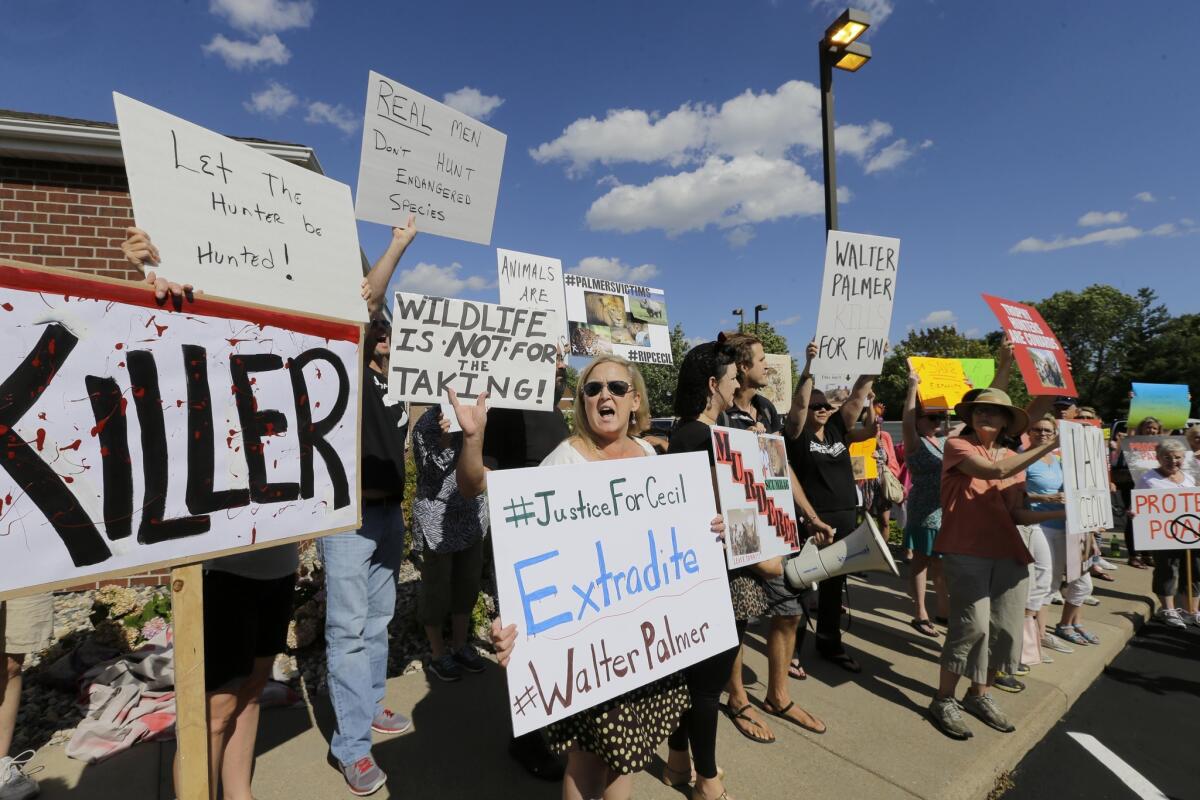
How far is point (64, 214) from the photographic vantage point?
4844 millimetres

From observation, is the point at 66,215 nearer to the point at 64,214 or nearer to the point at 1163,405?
the point at 64,214

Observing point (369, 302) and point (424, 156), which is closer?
point (369, 302)

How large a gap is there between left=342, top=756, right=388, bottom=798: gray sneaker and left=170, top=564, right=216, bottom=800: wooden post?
117 cm

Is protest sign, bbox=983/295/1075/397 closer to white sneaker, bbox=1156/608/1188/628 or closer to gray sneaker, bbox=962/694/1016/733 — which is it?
gray sneaker, bbox=962/694/1016/733

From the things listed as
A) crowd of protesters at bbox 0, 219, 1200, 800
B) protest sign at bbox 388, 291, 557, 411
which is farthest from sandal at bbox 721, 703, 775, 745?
protest sign at bbox 388, 291, 557, 411

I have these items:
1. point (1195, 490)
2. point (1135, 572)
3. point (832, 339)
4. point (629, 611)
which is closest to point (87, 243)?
point (629, 611)

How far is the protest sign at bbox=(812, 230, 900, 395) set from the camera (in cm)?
375

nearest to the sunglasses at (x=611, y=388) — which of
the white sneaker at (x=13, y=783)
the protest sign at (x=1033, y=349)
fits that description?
the protest sign at (x=1033, y=349)

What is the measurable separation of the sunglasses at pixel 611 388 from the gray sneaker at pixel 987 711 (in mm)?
3040

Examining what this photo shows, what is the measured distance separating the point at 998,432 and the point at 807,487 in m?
1.13

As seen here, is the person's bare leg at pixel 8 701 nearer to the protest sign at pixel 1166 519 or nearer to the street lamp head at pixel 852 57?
the street lamp head at pixel 852 57

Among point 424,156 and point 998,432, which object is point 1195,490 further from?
point 424,156

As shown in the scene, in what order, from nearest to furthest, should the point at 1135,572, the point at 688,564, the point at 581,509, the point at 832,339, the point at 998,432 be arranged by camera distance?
the point at 581,509 < the point at 688,564 < the point at 998,432 < the point at 832,339 < the point at 1135,572

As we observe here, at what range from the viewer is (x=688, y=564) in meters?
2.11
